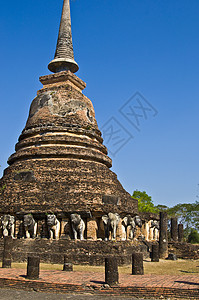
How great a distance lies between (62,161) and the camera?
54.7ft

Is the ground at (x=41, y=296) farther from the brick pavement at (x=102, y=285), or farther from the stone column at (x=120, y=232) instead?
the stone column at (x=120, y=232)

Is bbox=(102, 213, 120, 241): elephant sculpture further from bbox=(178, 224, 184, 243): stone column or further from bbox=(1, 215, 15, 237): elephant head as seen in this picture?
bbox=(178, 224, 184, 243): stone column

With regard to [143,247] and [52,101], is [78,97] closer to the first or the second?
[52,101]

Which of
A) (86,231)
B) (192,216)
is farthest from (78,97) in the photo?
(192,216)

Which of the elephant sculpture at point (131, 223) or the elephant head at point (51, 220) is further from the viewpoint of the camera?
the elephant sculpture at point (131, 223)

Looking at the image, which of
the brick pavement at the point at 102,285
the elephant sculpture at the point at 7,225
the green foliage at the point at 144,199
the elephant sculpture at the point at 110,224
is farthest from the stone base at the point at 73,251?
the green foliage at the point at 144,199

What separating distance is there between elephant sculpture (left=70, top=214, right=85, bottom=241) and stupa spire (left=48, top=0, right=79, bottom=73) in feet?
39.2

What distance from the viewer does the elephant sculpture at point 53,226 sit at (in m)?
13.6

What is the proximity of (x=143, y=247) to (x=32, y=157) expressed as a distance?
7.40 m

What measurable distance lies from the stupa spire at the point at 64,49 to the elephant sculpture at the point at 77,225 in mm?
11950

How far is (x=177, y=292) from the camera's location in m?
7.46

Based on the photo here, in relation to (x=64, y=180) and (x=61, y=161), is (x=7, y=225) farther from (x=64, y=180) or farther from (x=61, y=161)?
(x=61, y=161)

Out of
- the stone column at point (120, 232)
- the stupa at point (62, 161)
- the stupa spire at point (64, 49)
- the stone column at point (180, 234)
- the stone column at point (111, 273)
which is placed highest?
the stupa spire at point (64, 49)

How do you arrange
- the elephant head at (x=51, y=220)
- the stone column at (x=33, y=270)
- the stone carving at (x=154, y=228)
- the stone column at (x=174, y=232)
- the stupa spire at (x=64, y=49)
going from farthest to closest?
the stone column at (x=174, y=232), the stupa spire at (x=64, y=49), the stone carving at (x=154, y=228), the elephant head at (x=51, y=220), the stone column at (x=33, y=270)
